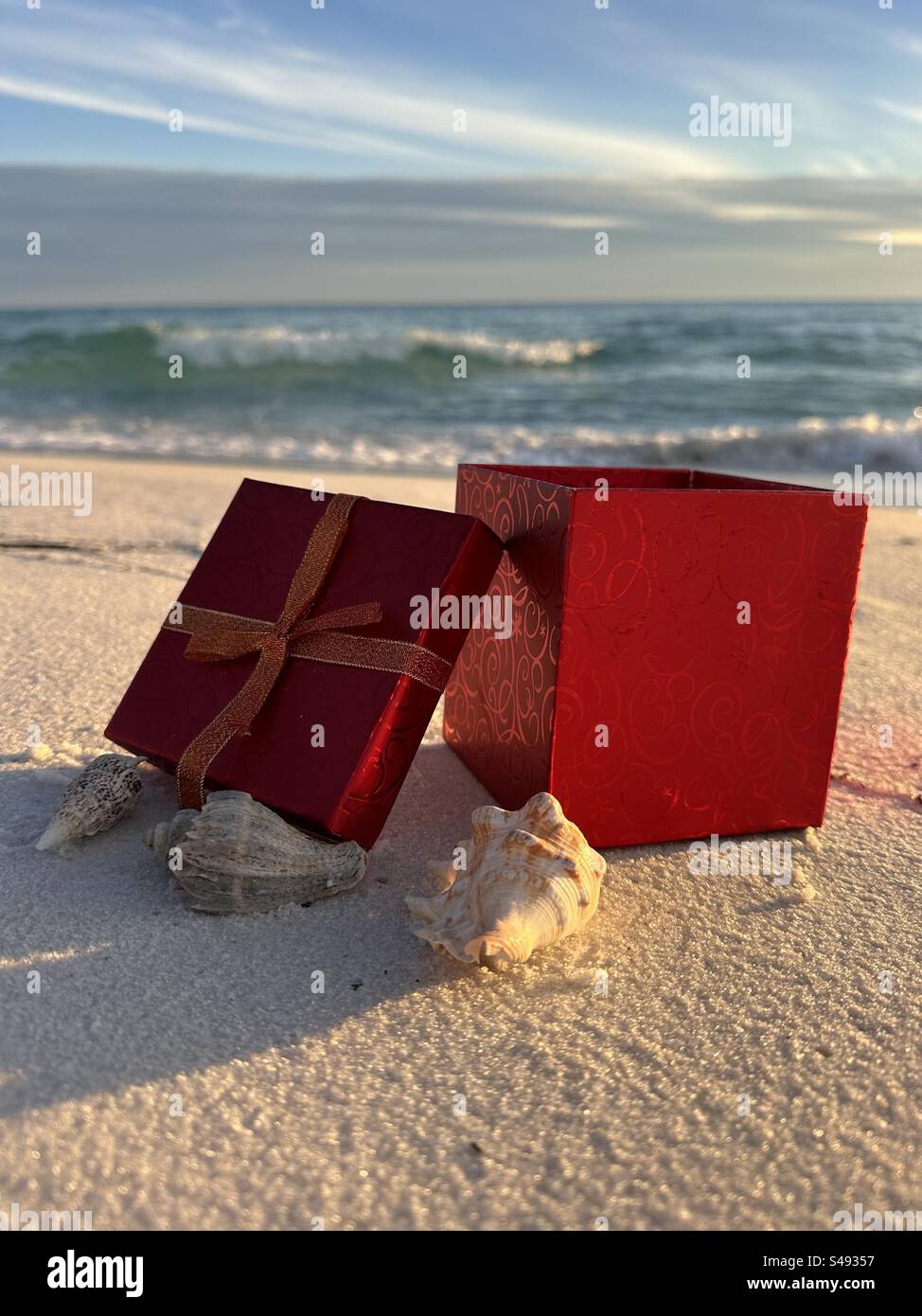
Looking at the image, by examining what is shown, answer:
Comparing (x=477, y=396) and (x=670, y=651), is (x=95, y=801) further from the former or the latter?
(x=477, y=396)

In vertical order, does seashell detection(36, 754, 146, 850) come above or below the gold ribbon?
below

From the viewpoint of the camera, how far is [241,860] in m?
1.61

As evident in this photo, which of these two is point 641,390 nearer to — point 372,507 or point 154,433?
point 154,433

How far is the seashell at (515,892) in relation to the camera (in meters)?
1.46

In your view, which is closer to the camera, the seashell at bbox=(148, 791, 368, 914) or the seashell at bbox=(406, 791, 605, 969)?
the seashell at bbox=(406, 791, 605, 969)

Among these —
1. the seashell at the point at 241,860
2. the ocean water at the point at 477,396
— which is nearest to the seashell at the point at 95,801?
the seashell at the point at 241,860

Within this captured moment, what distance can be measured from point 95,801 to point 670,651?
1.00m

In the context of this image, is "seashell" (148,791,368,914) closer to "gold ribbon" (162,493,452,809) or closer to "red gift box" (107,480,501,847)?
"red gift box" (107,480,501,847)

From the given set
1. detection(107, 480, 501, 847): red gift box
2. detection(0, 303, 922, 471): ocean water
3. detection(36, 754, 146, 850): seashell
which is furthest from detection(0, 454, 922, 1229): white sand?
detection(0, 303, 922, 471): ocean water

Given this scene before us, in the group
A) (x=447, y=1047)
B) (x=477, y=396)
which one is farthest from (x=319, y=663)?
(x=477, y=396)

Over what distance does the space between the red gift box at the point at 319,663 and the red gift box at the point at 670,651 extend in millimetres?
164

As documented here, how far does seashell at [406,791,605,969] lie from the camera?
4.77ft

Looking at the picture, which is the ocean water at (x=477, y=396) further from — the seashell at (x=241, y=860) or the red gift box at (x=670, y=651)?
the seashell at (x=241, y=860)

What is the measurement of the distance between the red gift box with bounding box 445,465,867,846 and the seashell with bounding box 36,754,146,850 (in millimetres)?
668
